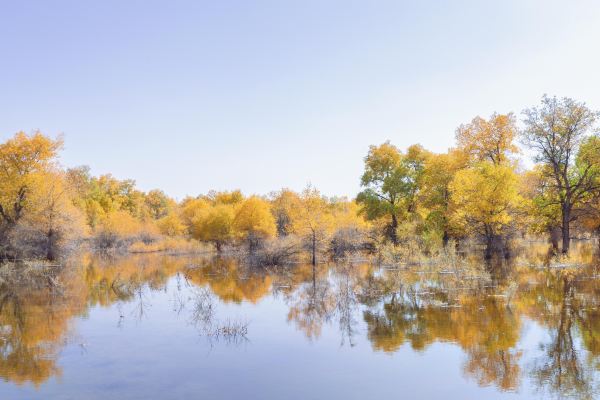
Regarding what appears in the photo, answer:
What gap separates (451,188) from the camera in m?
34.4

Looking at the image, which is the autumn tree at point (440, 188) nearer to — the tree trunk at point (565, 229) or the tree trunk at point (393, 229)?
the tree trunk at point (393, 229)

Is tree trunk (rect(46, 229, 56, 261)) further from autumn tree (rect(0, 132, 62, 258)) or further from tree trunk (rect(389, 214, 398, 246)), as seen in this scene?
tree trunk (rect(389, 214, 398, 246))

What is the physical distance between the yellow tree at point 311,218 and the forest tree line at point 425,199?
8cm

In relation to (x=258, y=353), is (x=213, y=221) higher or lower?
higher

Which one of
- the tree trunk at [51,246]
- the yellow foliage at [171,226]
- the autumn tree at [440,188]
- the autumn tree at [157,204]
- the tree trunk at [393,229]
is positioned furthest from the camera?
the autumn tree at [157,204]

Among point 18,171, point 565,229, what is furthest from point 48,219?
point 565,229

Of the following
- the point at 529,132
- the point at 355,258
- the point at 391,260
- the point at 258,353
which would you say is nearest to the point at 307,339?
the point at 258,353

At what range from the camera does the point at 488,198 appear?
102 feet

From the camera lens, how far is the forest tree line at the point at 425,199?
30438 millimetres

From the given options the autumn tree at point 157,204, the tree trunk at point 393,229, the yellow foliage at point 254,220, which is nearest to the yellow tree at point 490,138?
the tree trunk at point 393,229

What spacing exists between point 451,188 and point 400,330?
2273 cm

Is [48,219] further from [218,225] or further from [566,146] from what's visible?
[566,146]

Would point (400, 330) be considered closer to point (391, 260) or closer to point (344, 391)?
point (344, 391)

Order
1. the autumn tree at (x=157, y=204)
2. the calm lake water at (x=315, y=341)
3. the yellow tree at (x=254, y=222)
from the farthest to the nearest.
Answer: the autumn tree at (x=157, y=204) < the yellow tree at (x=254, y=222) < the calm lake water at (x=315, y=341)
